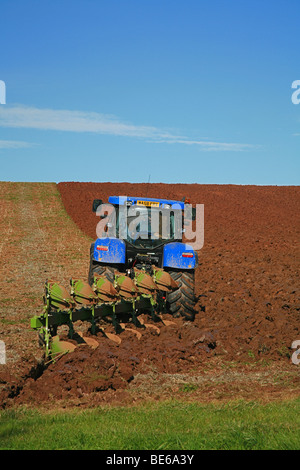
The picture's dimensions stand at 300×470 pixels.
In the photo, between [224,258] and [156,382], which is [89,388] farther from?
[224,258]

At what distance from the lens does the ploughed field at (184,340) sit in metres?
6.57

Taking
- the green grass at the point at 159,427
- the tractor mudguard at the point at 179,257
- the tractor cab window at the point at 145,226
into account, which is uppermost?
the tractor cab window at the point at 145,226

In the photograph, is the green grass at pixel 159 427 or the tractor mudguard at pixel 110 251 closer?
the green grass at pixel 159 427

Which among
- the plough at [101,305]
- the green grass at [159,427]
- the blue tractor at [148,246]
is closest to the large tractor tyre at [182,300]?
the blue tractor at [148,246]

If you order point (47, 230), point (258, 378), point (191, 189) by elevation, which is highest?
point (191, 189)

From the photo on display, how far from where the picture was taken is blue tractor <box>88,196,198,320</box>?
10.0 m

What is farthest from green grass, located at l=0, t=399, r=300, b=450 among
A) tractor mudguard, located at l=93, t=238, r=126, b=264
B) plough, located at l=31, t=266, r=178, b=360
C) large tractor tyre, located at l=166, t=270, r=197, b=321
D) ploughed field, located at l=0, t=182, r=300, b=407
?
tractor mudguard, located at l=93, t=238, r=126, b=264

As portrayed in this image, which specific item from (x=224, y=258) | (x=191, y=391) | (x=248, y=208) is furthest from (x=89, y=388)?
(x=248, y=208)

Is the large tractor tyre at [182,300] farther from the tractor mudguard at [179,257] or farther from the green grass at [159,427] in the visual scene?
the green grass at [159,427]

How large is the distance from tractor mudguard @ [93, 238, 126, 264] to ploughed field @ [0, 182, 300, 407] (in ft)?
4.55

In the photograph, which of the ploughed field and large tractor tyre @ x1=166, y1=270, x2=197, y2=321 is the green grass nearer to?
the ploughed field

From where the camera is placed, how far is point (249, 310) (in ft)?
35.4

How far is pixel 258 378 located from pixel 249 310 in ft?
11.6
